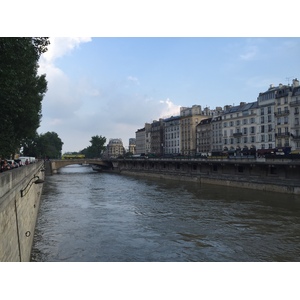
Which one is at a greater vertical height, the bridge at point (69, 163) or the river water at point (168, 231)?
the bridge at point (69, 163)

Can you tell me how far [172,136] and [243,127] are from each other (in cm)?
4244

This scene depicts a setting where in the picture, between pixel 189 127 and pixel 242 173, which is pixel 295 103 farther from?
pixel 189 127

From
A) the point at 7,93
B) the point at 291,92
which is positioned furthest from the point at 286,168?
the point at 7,93

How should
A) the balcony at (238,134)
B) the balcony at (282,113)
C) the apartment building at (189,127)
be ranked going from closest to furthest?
1. the balcony at (282,113)
2. the balcony at (238,134)
3. the apartment building at (189,127)

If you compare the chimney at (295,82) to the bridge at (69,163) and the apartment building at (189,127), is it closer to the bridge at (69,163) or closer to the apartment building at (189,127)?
the apartment building at (189,127)

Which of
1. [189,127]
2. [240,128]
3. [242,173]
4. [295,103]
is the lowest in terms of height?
[242,173]

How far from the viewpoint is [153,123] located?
440ft

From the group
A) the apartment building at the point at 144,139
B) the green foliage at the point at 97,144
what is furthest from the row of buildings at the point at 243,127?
the green foliage at the point at 97,144

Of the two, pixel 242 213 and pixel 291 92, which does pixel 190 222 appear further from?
pixel 291 92

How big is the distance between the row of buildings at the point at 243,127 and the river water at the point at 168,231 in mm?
35019

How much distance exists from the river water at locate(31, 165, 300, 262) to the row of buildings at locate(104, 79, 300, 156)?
35019 mm

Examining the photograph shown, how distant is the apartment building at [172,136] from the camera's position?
4491 inches

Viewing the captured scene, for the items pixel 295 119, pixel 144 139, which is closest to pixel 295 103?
pixel 295 119

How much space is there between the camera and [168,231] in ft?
69.1
